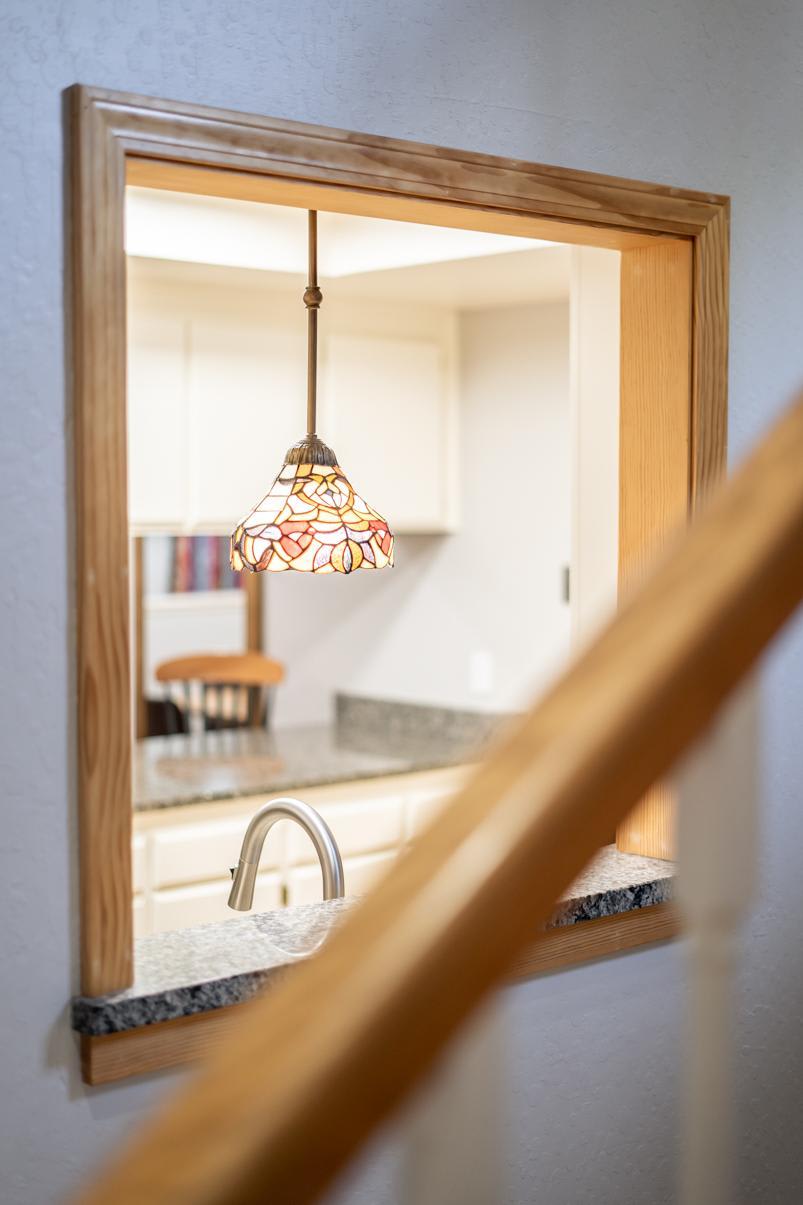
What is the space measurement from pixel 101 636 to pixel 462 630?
3.09 meters

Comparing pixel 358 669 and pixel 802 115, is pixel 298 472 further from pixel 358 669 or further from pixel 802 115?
pixel 358 669

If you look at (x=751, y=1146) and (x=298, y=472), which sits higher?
(x=298, y=472)

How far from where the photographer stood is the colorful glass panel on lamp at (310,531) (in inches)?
81.5

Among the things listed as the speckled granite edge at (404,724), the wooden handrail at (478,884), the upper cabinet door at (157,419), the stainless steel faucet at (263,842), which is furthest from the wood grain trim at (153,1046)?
the speckled granite edge at (404,724)

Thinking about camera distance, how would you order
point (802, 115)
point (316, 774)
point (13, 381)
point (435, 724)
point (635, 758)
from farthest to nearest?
point (435, 724) < point (316, 774) < point (802, 115) < point (13, 381) < point (635, 758)

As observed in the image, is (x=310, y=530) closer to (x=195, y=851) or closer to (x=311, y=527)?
(x=311, y=527)

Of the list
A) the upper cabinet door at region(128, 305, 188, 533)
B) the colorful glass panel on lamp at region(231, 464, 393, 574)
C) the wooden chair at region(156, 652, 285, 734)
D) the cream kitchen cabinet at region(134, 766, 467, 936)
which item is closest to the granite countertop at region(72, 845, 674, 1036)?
the colorful glass panel on lamp at region(231, 464, 393, 574)

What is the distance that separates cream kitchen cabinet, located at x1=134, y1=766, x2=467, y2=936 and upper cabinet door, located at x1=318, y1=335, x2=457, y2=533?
94 cm

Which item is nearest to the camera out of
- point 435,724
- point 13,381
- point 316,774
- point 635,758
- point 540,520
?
point 635,758

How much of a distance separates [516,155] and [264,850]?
258 centimetres

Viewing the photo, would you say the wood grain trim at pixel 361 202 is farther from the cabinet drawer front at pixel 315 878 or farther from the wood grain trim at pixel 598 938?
the cabinet drawer front at pixel 315 878

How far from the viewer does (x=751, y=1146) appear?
2.18m

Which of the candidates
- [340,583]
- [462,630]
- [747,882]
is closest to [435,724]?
[462,630]

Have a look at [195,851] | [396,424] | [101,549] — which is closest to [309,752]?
[195,851]
